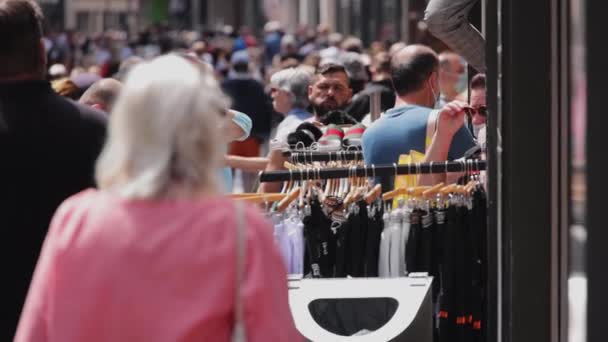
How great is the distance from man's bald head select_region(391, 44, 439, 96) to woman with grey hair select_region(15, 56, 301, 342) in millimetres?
4110

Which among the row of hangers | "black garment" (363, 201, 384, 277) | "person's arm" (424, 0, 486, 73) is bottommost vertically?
"black garment" (363, 201, 384, 277)

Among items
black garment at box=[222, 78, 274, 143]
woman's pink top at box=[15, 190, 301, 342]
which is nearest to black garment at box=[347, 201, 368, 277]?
woman's pink top at box=[15, 190, 301, 342]

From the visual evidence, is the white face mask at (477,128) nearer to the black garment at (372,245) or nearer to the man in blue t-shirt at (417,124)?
the man in blue t-shirt at (417,124)

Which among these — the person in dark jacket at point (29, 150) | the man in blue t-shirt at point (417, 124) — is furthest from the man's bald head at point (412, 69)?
the person in dark jacket at point (29, 150)

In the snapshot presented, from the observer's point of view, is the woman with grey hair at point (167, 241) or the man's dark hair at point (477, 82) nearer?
the woman with grey hair at point (167, 241)

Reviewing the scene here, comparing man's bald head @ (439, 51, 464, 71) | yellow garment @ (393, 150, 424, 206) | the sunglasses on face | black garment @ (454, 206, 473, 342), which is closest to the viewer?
black garment @ (454, 206, 473, 342)

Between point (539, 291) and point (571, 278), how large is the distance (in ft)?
1.33

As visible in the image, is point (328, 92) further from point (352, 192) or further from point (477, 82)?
point (352, 192)

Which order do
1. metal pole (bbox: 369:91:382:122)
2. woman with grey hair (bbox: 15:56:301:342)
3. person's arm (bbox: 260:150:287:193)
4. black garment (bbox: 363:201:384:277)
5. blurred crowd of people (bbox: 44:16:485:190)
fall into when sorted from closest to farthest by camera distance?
1. woman with grey hair (bbox: 15:56:301:342)
2. black garment (bbox: 363:201:384:277)
3. person's arm (bbox: 260:150:287:193)
4. metal pole (bbox: 369:91:382:122)
5. blurred crowd of people (bbox: 44:16:485:190)

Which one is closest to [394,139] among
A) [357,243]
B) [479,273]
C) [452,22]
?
[452,22]

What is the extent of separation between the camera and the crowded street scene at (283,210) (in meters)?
3.58

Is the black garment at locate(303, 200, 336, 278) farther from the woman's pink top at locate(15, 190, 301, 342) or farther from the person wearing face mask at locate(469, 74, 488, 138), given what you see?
the woman's pink top at locate(15, 190, 301, 342)

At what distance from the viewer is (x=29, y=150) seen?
4.69 metres

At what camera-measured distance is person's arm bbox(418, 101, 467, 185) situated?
21.5 feet
